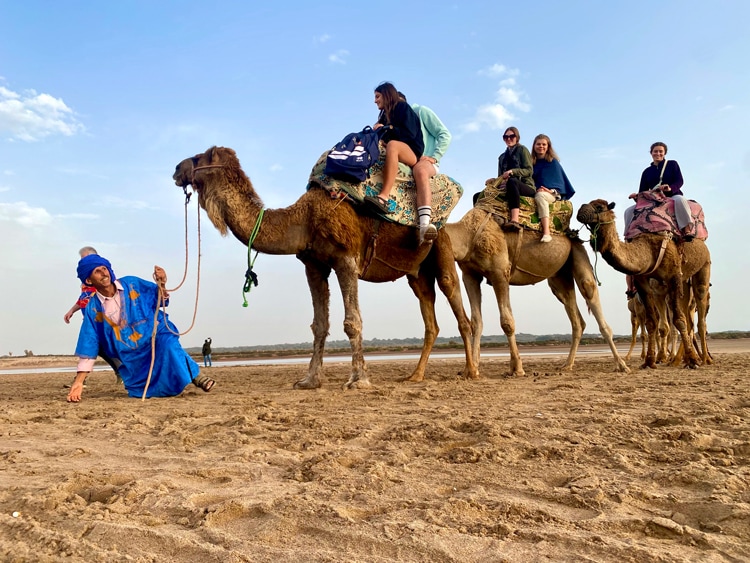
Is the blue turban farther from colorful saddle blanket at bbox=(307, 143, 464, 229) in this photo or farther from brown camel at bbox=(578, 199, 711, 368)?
brown camel at bbox=(578, 199, 711, 368)

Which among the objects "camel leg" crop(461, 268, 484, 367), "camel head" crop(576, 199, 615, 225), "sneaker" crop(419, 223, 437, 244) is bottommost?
"camel leg" crop(461, 268, 484, 367)

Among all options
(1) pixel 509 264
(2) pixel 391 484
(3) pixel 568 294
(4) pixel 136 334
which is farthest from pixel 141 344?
(3) pixel 568 294

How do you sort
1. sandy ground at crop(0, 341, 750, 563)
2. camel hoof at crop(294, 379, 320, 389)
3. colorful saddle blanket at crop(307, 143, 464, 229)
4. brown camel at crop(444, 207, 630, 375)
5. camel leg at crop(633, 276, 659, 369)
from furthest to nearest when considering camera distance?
camel leg at crop(633, 276, 659, 369)
brown camel at crop(444, 207, 630, 375)
camel hoof at crop(294, 379, 320, 389)
colorful saddle blanket at crop(307, 143, 464, 229)
sandy ground at crop(0, 341, 750, 563)

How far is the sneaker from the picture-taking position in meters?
6.93

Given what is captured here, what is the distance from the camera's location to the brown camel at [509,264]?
8266 mm

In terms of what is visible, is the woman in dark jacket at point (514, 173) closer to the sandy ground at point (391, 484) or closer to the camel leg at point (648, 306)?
the camel leg at point (648, 306)

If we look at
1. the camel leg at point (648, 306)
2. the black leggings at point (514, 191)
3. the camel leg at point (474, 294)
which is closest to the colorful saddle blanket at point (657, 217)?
the camel leg at point (648, 306)

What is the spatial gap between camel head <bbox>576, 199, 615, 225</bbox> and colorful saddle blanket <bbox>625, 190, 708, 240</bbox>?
944 mm

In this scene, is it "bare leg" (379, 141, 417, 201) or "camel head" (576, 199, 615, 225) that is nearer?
"bare leg" (379, 141, 417, 201)

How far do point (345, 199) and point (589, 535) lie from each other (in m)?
5.15

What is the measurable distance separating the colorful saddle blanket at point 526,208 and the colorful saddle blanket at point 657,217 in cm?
137

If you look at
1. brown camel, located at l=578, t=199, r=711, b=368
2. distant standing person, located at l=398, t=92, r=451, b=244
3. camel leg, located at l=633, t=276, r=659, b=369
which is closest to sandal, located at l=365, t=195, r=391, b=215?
distant standing person, located at l=398, t=92, r=451, b=244

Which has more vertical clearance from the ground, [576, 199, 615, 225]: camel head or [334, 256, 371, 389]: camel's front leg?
[576, 199, 615, 225]: camel head

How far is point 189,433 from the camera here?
3734 mm
